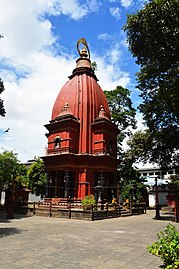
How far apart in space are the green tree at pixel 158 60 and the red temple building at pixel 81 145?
629 centimetres

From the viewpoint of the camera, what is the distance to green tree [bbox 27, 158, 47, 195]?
3030 cm

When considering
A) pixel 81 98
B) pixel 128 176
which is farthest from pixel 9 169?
pixel 128 176

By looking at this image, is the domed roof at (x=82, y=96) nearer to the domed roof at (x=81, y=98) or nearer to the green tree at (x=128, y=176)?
the domed roof at (x=81, y=98)

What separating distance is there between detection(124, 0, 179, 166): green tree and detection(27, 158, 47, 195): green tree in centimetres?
1612

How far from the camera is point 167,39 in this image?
11.8 m

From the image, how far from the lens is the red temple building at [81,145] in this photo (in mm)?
23234

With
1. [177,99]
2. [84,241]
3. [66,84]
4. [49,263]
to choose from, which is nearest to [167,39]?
[177,99]

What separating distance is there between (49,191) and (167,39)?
18087 millimetres

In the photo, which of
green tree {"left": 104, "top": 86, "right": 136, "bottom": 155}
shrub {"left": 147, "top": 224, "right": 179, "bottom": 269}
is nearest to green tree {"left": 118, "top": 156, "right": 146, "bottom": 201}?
green tree {"left": 104, "top": 86, "right": 136, "bottom": 155}

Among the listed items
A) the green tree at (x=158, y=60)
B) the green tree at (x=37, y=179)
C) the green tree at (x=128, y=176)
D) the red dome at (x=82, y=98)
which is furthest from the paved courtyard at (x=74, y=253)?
the green tree at (x=37, y=179)

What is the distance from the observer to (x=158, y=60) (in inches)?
534

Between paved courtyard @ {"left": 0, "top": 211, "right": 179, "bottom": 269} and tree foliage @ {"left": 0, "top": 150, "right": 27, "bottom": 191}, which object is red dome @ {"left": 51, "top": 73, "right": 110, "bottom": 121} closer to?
tree foliage @ {"left": 0, "top": 150, "right": 27, "bottom": 191}

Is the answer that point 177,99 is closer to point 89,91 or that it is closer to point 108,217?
point 108,217

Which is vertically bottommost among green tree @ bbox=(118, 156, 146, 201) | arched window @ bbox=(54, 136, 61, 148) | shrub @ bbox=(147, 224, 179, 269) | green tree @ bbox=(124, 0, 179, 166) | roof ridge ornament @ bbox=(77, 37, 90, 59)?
shrub @ bbox=(147, 224, 179, 269)
